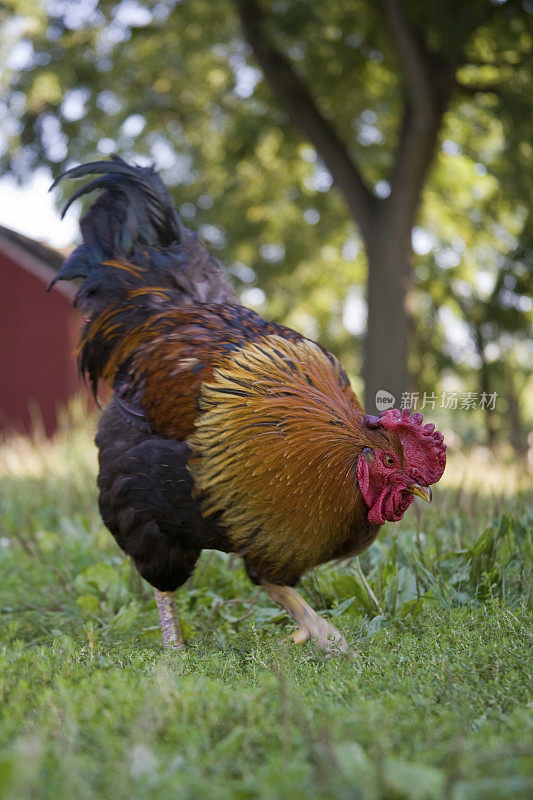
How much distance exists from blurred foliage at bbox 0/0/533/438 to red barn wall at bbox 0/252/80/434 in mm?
3938

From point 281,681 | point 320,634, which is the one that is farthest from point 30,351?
point 281,681

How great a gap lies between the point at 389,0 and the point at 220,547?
7.84 meters

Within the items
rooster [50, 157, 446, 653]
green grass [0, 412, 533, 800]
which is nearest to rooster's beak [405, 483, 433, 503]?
rooster [50, 157, 446, 653]

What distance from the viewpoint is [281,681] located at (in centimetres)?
209

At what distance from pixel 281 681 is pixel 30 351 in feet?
47.1

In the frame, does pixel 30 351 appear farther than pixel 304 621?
Yes

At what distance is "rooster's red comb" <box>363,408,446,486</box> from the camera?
9.41 feet

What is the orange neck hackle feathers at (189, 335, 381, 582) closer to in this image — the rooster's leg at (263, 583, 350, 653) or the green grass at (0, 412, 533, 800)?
the rooster's leg at (263, 583, 350, 653)

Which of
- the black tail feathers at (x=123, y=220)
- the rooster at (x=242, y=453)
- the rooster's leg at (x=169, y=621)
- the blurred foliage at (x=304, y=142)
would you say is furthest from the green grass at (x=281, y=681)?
the blurred foliage at (x=304, y=142)

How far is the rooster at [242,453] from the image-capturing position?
2939mm

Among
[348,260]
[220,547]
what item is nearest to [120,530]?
[220,547]

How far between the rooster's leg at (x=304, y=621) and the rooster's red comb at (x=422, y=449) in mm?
734

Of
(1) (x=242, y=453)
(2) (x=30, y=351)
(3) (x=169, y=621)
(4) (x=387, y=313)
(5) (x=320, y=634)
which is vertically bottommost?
(2) (x=30, y=351)

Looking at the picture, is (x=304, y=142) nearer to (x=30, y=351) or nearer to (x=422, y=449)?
(x=30, y=351)
